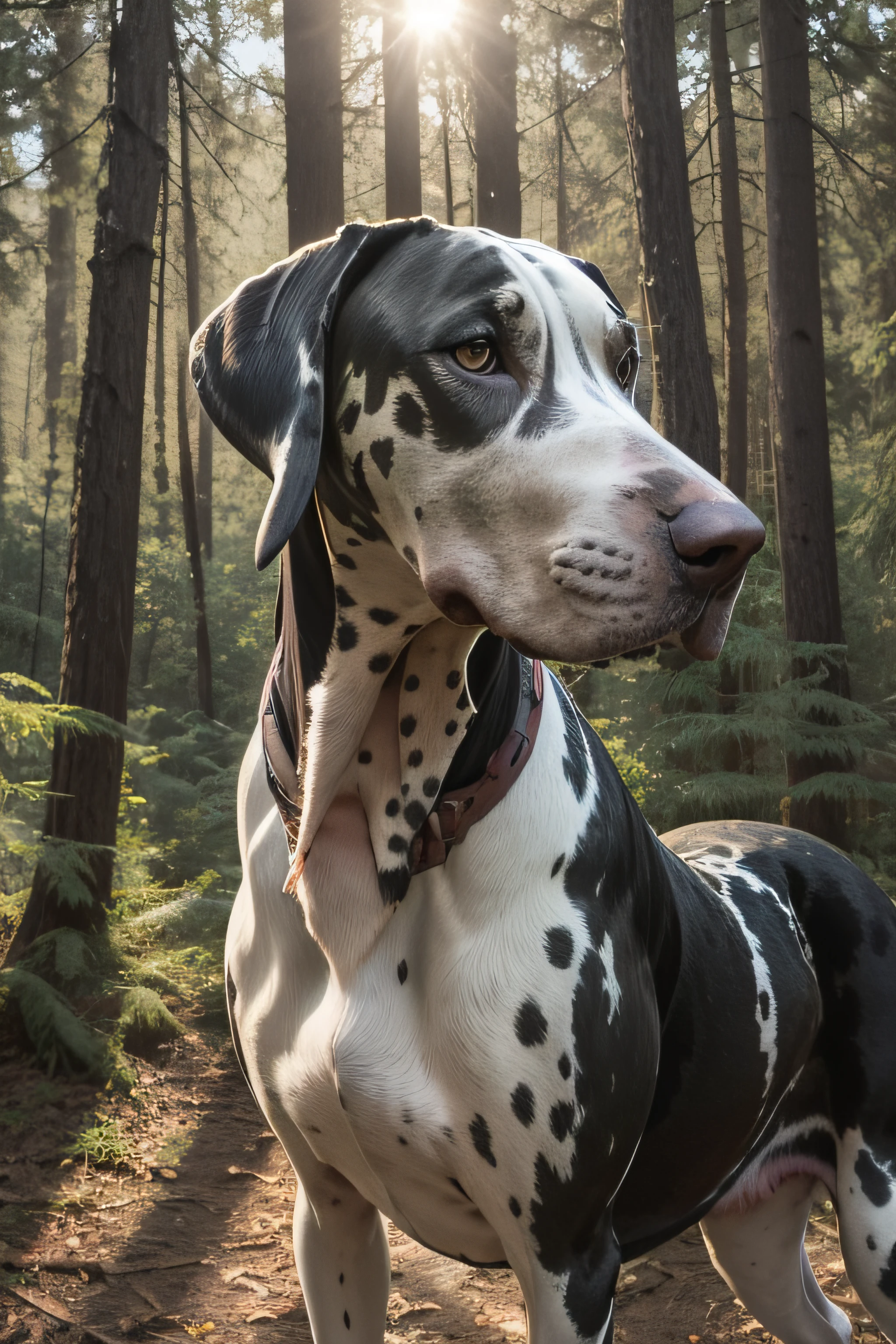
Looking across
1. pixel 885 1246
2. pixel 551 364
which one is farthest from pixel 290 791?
pixel 885 1246

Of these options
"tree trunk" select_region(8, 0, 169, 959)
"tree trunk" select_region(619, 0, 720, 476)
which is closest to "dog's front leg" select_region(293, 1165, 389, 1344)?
"tree trunk" select_region(8, 0, 169, 959)

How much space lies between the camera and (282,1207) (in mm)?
4879

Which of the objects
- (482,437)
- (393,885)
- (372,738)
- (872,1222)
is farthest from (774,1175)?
(482,437)

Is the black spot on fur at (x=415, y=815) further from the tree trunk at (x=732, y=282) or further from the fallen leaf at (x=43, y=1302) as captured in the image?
the tree trunk at (x=732, y=282)

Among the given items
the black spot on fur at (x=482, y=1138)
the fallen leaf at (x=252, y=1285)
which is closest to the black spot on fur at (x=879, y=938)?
the black spot on fur at (x=482, y=1138)

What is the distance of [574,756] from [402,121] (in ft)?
34.2

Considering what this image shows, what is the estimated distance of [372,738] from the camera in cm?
189

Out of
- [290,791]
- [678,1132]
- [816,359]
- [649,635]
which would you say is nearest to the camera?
[649,635]

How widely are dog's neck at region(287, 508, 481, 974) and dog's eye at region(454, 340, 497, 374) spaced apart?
0.36 m

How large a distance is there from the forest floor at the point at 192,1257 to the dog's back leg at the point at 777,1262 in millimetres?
1116

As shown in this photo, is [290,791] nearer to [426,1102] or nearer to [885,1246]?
[426,1102]

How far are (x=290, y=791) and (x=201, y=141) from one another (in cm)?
1186

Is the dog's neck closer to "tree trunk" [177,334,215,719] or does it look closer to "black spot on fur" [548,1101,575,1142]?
"black spot on fur" [548,1101,575,1142]

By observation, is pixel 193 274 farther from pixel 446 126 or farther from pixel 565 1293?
pixel 565 1293
